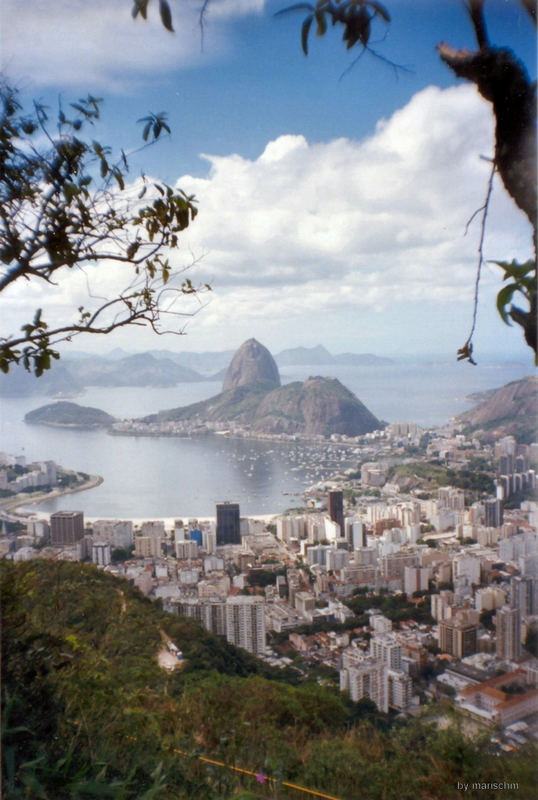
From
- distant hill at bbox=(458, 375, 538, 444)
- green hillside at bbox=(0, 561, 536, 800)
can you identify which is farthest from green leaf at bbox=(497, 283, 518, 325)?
green hillside at bbox=(0, 561, 536, 800)

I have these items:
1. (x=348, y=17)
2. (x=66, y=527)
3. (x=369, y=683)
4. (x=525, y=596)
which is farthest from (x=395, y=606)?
(x=348, y=17)

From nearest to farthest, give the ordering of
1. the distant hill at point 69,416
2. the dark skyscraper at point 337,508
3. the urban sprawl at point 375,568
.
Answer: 1. the urban sprawl at point 375,568
2. the distant hill at point 69,416
3. the dark skyscraper at point 337,508

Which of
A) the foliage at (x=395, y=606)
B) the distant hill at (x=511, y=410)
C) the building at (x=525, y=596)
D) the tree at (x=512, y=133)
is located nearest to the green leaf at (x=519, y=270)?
the tree at (x=512, y=133)

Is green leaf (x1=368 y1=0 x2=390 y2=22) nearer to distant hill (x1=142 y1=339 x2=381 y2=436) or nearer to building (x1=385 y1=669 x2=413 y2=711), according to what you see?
distant hill (x1=142 y1=339 x2=381 y2=436)

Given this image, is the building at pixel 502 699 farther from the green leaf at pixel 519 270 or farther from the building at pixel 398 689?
the green leaf at pixel 519 270

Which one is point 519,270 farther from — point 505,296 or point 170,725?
point 170,725

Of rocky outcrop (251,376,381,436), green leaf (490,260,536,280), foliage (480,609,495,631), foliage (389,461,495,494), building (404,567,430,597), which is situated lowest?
building (404,567,430,597)
